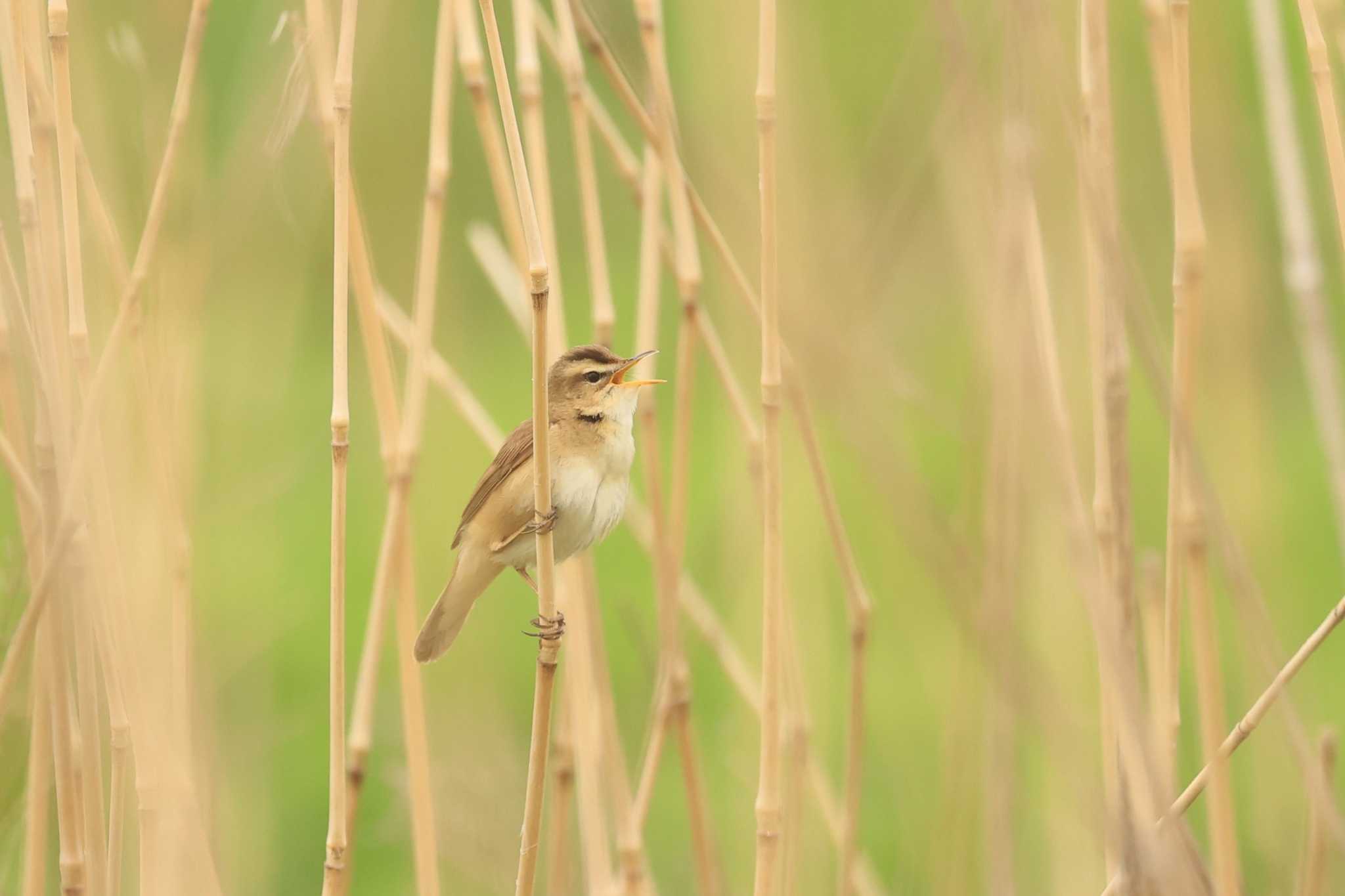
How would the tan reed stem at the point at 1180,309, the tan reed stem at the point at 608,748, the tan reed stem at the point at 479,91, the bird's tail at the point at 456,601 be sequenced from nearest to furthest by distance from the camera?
the tan reed stem at the point at 1180,309 < the tan reed stem at the point at 479,91 < the tan reed stem at the point at 608,748 < the bird's tail at the point at 456,601

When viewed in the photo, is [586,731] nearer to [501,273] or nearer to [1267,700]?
[501,273]

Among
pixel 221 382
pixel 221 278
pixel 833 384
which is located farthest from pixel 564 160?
pixel 833 384

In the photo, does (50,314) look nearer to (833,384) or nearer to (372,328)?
(372,328)

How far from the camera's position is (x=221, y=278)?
3590 millimetres

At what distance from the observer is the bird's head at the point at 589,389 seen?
2756 millimetres

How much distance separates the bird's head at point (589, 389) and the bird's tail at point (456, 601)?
320 millimetres

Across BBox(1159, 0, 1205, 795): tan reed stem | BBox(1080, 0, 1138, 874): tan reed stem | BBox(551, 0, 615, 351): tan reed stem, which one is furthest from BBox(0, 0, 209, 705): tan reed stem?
BBox(1159, 0, 1205, 795): tan reed stem

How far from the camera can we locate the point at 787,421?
4.55 m

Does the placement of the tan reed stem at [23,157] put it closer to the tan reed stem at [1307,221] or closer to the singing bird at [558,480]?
the singing bird at [558,480]

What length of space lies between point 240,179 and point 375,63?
2.25 meters

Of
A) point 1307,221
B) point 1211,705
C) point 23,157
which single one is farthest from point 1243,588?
point 23,157

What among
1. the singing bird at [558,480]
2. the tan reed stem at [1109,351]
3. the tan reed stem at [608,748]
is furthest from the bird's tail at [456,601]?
the tan reed stem at [1109,351]

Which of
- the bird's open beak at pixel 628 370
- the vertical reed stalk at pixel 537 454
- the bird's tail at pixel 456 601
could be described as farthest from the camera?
the bird's tail at pixel 456 601

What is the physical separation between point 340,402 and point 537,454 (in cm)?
32
